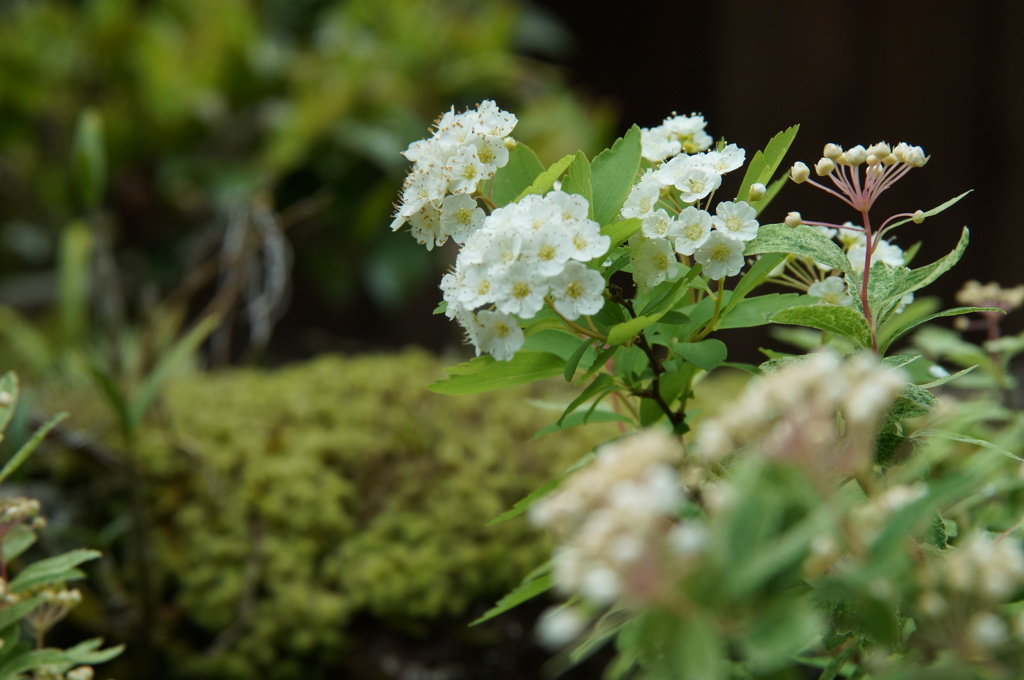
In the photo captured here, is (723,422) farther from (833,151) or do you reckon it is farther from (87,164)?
(87,164)

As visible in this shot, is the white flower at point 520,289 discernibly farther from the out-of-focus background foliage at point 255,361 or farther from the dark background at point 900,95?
the dark background at point 900,95

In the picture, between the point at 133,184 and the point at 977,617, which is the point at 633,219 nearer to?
the point at 977,617

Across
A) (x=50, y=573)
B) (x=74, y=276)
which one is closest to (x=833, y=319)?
(x=50, y=573)

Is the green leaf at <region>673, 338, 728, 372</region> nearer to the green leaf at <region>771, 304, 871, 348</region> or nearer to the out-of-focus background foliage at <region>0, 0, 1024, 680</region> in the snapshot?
the green leaf at <region>771, 304, 871, 348</region>

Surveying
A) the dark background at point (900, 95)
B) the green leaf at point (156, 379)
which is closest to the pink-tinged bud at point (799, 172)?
the green leaf at point (156, 379)

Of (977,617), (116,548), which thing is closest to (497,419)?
(116,548)

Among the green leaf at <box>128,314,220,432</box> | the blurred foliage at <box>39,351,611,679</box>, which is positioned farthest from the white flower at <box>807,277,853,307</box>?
the green leaf at <box>128,314,220,432</box>
